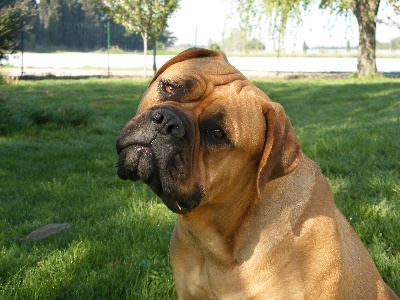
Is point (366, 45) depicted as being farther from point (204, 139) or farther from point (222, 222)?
point (204, 139)


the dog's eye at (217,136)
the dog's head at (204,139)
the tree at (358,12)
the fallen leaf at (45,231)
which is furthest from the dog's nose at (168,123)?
the tree at (358,12)

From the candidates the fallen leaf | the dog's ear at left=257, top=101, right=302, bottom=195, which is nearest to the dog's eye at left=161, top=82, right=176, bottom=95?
the dog's ear at left=257, top=101, right=302, bottom=195

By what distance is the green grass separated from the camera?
3721 mm

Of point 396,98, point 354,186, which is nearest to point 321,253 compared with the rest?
point 354,186

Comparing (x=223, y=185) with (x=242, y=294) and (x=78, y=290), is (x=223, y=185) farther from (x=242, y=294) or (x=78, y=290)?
(x=78, y=290)

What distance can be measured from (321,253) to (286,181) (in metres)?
0.35

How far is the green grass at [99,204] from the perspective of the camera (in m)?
3.72

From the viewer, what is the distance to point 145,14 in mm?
25406

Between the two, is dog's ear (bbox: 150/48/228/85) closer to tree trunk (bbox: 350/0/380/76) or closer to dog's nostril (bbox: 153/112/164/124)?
dog's nostril (bbox: 153/112/164/124)

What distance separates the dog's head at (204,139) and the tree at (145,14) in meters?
23.5

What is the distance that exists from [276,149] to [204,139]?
0.30 m

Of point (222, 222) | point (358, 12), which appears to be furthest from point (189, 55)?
point (358, 12)

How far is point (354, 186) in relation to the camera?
5.48 meters

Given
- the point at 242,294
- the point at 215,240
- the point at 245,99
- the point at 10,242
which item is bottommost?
the point at 10,242
